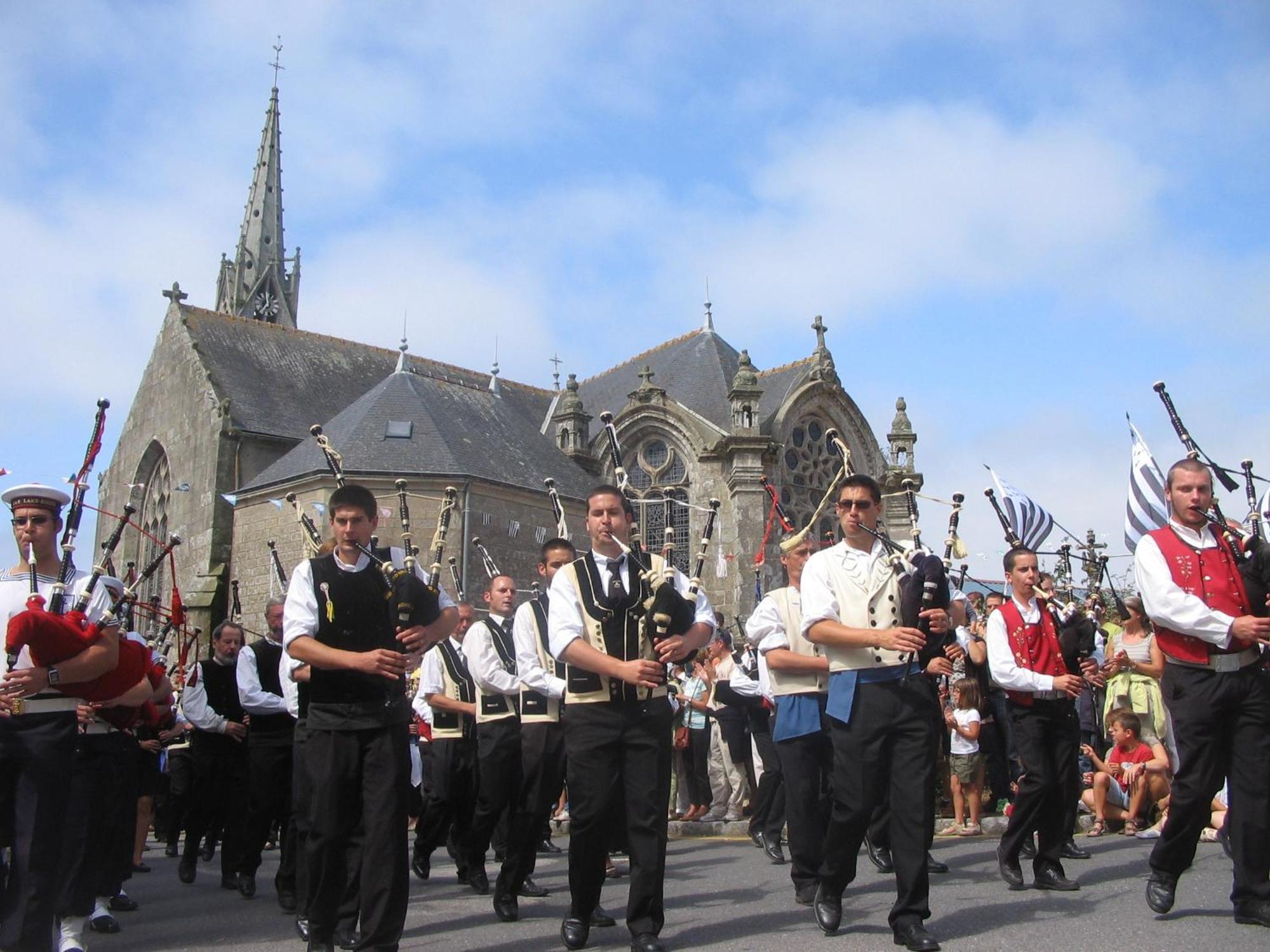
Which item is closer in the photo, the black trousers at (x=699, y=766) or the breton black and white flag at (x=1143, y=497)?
the breton black and white flag at (x=1143, y=497)

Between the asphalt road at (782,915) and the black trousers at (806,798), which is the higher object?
the black trousers at (806,798)

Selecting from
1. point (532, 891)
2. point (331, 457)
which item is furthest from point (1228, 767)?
point (331, 457)

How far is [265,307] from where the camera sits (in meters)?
55.1

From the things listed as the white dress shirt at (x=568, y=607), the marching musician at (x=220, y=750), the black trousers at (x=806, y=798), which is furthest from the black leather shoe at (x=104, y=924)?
the black trousers at (x=806, y=798)

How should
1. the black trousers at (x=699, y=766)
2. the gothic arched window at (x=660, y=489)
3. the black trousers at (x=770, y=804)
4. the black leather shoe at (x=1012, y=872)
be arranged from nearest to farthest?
the black leather shoe at (x=1012, y=872)
the black trousers at (x=770, y=804)
the black trousers at (x=699, y=766)
the gothic arched window at (x=660, y=489)

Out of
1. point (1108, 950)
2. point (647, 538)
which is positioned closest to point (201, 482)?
point (647, 538)

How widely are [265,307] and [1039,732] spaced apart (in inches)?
2086

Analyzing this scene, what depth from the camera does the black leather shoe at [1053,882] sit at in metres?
6.64

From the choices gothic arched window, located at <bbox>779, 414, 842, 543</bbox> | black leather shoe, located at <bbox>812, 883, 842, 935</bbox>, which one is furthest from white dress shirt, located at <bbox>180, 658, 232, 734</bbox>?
gothic arched window, located at <bbox>779, 414, 842, 543</bbox>

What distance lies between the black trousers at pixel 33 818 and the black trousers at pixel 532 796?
2481 mm

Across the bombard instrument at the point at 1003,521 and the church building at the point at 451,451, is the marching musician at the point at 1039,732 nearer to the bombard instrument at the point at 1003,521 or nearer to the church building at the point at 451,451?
the bombard instrument at the point at 1003,521

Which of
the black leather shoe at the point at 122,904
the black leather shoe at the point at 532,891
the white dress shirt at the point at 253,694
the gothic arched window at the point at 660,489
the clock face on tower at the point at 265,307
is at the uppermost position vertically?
the clock face on tower at the point at 265,307

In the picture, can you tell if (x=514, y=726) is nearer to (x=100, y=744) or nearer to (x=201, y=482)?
(x=100, y=744)

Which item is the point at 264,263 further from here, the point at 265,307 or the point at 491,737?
the point at 491,737
